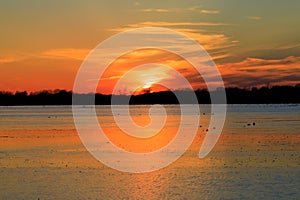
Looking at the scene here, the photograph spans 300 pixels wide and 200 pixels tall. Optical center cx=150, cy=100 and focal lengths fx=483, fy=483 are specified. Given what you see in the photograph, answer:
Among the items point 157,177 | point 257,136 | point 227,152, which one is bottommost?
point 257,136

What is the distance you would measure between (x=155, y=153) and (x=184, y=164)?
5303 millimetres

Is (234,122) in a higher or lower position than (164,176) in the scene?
lower

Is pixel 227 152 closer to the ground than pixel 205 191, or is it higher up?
closer to the ground

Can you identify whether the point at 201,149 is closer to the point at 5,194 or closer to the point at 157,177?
the point at 157,177

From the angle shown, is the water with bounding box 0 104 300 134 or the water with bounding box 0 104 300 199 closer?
the water with bounding box 0 104 300 199

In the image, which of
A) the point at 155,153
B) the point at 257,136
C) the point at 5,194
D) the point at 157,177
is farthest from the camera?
the point at 257,136

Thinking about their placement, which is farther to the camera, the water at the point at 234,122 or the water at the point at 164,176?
the water at the point at 234,122

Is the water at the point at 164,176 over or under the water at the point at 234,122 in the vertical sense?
over

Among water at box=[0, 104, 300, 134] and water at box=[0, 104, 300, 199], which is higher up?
water at box=[0, 104, 300, 199]

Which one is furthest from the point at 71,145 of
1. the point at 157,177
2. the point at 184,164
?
the point at 157,177

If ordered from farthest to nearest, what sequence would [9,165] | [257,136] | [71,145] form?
[257,136] < [71,145] < [9,165]

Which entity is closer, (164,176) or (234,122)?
(164,176)

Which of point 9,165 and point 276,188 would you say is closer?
point 276,188

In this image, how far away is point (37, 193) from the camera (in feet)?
55.8
